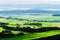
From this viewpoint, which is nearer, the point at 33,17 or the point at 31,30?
the point at 31,30

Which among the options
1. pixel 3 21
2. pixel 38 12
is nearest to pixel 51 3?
pixel 38 12

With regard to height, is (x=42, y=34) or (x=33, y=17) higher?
(x=33, y=17)

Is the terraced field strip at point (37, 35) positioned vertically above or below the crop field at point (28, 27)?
below

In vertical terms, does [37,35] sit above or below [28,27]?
below

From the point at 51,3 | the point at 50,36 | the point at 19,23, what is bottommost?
the point at 50,36

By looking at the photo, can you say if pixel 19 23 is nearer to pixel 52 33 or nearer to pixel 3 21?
pixel 3 21

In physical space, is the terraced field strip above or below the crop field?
below

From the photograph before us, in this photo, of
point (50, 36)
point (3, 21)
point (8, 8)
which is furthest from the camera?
point (8, 8)

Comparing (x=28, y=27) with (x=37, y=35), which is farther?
(x=28, y=27)
